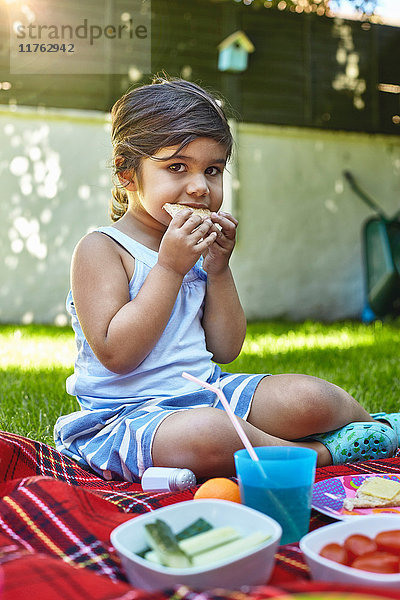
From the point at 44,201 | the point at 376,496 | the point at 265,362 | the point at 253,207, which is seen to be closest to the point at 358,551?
the point at 376,496

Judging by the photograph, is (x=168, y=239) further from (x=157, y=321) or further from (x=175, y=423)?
(x=175, y=423)

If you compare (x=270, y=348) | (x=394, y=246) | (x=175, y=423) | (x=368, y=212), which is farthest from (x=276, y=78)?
(x=175, y=423)

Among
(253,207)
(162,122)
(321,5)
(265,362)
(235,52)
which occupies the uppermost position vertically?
(321,5)

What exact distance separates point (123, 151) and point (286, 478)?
1.14 m

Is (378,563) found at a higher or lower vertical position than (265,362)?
higher

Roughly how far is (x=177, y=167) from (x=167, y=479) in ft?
2.60

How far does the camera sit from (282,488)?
1053mm

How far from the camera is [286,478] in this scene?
1049 millimetres

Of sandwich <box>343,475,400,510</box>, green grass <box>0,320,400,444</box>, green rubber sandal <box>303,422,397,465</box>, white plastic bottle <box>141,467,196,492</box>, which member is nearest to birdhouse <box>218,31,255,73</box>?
green grass <box>0,320,400,444</box>

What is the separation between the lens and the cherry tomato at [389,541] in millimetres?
921

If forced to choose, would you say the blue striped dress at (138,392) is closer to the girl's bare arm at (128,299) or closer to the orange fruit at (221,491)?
the girl's bare arm at (128,299)

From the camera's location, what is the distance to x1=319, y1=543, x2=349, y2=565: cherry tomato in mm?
886

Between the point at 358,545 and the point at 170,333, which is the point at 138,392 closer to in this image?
the point at 170,333

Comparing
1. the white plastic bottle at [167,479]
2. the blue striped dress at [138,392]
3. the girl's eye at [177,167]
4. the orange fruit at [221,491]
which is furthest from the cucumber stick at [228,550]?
the girl's eye at [177,167]
